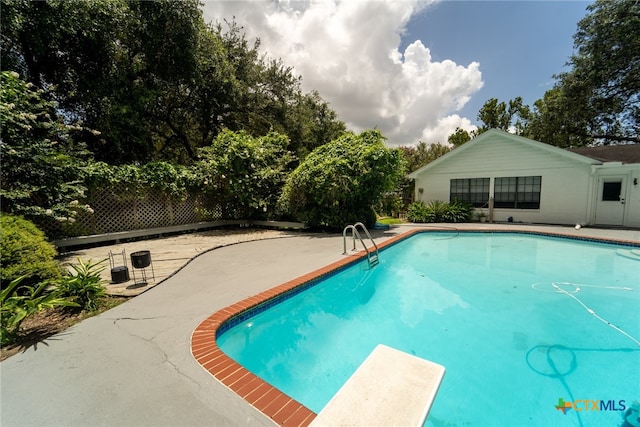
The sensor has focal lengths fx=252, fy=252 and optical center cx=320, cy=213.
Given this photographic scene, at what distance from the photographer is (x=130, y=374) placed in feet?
7.65

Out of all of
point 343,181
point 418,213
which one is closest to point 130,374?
point 343,181

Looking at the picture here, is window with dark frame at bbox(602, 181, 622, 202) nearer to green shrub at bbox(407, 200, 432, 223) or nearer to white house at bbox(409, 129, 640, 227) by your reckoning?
white house at bbox(409, 129, 640, 227)

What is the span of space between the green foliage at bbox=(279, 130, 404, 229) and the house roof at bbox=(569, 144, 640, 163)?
9.65 m

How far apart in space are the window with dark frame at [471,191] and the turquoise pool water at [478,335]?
7.07 metres

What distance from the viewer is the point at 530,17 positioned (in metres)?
9.24

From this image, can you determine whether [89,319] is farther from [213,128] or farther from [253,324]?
[213,128]

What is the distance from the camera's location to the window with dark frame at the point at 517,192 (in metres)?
12.0

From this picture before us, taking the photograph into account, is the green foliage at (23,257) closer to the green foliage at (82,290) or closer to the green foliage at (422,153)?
the green foliage at (82,290)

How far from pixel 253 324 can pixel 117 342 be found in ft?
5.15

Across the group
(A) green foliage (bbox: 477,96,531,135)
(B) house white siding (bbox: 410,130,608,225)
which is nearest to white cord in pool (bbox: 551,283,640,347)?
(B) house white siding (bbox: 410,130,608,225)

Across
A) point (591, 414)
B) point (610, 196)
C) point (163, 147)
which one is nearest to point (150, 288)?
point (591, 414)

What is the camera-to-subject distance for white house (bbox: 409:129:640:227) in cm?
1045

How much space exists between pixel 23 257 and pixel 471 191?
16.1 m

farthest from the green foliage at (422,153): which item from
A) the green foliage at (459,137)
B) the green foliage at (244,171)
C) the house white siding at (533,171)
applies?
the green foliage at (244,171)
